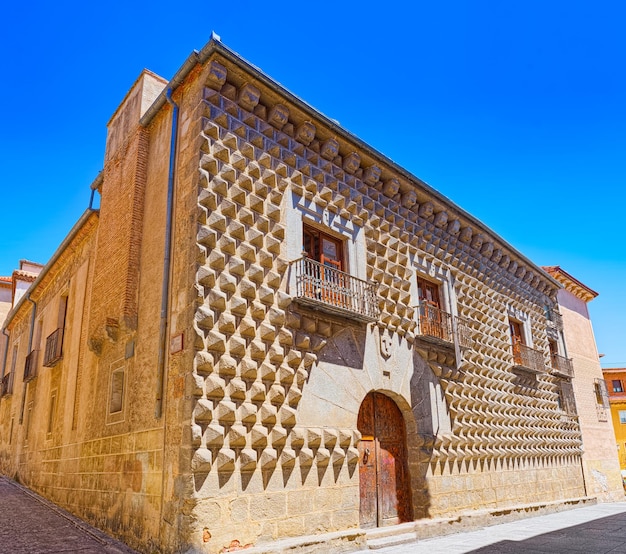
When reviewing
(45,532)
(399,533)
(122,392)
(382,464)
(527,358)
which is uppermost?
(527,358)

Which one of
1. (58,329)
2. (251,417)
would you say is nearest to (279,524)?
(251,417)

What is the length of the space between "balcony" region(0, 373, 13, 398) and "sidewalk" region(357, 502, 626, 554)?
1399 centimetres

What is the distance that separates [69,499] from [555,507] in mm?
10584

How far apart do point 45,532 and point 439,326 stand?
25.4 ft

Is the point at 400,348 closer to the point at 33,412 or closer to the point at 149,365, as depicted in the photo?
the point at 149,365

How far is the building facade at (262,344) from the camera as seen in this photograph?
657cm

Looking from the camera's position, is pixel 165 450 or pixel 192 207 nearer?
pixel 165 450

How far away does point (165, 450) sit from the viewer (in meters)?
6.44

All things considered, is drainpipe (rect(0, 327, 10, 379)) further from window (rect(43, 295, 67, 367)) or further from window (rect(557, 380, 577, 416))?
window (rect(557, 380, 577, 416))

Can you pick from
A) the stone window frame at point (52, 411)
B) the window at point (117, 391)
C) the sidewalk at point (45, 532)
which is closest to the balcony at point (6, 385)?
the stone window frame at point (52, 411)

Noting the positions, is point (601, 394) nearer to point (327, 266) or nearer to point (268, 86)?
point (327, 266)

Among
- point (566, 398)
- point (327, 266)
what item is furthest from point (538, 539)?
point (566, 398)

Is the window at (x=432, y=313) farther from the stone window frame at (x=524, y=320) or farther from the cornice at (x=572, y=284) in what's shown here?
the cornice at (x=572, y=284)

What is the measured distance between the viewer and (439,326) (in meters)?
10.9
